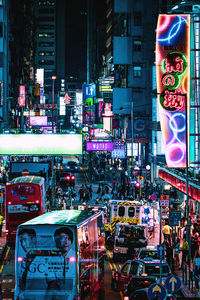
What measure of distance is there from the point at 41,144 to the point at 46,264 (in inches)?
1462

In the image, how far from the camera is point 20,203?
99.7 ft

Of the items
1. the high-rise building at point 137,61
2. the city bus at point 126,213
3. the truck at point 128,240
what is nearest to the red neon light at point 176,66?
the city bus at point 126,213

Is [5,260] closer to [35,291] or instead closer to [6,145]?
[35,291]

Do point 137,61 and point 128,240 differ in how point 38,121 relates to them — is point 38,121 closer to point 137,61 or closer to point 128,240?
point 137,61

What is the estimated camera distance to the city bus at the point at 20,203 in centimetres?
3025

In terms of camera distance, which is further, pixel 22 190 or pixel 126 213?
pixel 126 213

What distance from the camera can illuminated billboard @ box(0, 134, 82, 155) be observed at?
52.2 meters

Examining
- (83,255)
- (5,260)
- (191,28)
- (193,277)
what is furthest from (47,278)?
(191,28)

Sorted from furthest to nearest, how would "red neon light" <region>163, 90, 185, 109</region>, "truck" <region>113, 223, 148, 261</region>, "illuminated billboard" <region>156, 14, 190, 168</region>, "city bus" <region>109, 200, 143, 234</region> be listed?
"illuminated billboard" <region>156, 14, 190, 168</region> → "red neon light" <region>163, 90, 185, 109</region> → "city bus" <region>109, 200, 143, 234</region> → "truck" <region>113, 223, 148, 261</region>

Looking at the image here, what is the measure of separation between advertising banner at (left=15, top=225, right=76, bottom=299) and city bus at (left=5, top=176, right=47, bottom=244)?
1416 cm

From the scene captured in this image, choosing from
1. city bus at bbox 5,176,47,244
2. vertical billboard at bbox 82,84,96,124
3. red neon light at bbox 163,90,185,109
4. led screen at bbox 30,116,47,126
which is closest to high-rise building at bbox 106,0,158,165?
vertical billboard at bbox 82,84,96,124

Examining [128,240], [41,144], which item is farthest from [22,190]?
[41,144]

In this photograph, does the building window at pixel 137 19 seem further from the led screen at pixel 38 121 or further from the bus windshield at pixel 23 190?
the bus windshield at pixel 23 190

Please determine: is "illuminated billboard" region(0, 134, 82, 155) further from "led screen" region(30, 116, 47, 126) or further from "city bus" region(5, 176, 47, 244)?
"led screen" region(30, 116, 47, 126)
